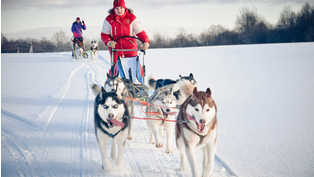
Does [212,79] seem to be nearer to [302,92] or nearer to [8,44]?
[302,92]

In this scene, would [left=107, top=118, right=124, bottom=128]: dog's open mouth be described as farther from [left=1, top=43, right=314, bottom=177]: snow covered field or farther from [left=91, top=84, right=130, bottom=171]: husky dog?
[left=1, top=43, right=314, bottom=177]: snow covered field

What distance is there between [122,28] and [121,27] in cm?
2

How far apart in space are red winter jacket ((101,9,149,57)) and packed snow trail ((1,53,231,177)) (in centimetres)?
138

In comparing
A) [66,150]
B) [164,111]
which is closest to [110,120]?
[164,111]

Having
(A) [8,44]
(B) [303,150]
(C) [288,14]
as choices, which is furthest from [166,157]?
(A) [8,44]

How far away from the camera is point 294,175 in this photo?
6.75 ft

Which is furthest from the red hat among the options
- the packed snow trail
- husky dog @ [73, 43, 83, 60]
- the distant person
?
husky dog @ [73, 43, 83, 60]

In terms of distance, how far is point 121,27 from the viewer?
3.53 metres

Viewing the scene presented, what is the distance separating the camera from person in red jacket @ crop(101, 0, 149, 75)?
345cm

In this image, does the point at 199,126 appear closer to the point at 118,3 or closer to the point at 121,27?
the point at 121,27

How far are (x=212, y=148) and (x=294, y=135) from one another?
5.17 ft

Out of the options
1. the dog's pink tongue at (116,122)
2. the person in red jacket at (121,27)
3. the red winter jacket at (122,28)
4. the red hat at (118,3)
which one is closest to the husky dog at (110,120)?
the dog's pink tongue at (116,122)

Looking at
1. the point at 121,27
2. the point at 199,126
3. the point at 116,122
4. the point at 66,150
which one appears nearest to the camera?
the point at 199,126

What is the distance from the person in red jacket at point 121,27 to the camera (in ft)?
11.3
